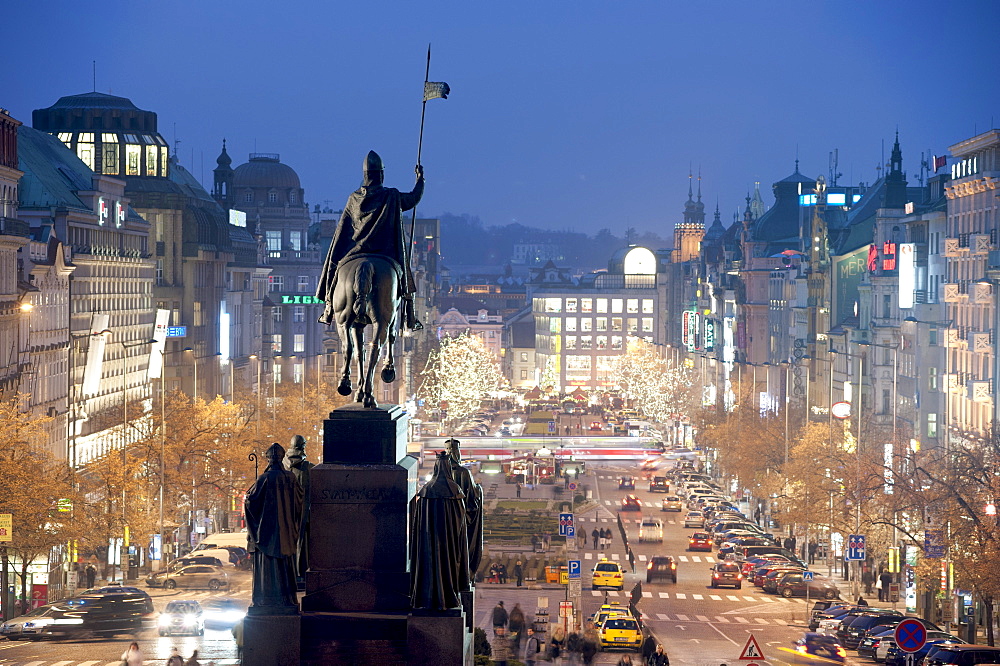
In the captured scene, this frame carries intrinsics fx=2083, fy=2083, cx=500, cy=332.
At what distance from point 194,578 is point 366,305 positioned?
60.1m

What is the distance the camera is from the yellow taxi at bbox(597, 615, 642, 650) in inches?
2825

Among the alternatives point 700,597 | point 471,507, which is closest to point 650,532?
point 700,597

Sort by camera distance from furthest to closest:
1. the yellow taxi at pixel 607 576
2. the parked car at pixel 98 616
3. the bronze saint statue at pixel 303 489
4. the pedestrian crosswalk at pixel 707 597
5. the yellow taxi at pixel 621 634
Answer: the yellow taxi at pixel 607 576 → the pedestrian crosswalk at pixel 707 597 → the yellow taxi at pixel 621 634 → the parked car at pixel 98 616 → the bronze saint statue at pixel 303 489

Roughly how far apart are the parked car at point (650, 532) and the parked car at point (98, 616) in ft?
164

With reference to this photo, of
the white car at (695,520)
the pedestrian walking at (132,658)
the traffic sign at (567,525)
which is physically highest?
the traffic sign at (567,525)

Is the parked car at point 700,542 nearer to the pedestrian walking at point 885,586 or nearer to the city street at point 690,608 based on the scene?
the city street at point 690,608

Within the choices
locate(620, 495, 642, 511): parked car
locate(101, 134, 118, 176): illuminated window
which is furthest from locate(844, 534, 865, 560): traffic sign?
locate(101, 134, 118, 176): illuminated window

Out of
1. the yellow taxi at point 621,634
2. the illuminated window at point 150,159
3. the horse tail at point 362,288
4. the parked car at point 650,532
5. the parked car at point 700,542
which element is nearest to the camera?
the horse tail at point 362,288

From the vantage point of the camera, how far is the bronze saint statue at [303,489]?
29078 mm

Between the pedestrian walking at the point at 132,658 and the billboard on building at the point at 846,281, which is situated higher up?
the billboard on building at the point at 846,281

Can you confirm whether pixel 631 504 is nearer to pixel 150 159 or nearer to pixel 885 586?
pixel 150 159

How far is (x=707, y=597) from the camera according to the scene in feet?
305

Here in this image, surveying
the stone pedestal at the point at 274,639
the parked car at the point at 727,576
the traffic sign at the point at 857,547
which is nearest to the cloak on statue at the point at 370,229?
the stone pedestal at the point at 274,639

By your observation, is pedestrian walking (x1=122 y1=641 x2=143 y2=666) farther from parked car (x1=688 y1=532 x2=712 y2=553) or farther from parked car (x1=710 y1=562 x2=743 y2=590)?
parked car (x1=688 y1=532 x2=712 y2=553)
